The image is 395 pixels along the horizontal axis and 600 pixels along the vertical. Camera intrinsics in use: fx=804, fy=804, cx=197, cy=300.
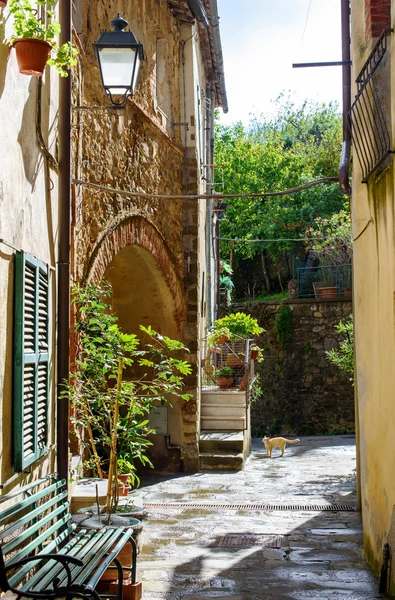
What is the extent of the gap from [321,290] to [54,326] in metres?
15.8

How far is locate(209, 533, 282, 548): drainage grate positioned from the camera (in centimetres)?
720

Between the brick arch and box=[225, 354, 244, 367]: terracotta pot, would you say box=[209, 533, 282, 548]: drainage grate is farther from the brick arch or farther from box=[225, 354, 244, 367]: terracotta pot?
box=[225, 354, 244, 367]: terracotta pot

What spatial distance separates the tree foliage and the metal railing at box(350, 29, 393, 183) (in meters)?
18.5

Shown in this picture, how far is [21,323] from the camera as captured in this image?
5016 mm

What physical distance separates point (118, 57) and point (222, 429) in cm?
759

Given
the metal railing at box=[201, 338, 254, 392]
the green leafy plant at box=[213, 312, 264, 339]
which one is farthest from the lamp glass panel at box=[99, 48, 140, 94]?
the green leafy plant at box=[213, 312, 264, 339]

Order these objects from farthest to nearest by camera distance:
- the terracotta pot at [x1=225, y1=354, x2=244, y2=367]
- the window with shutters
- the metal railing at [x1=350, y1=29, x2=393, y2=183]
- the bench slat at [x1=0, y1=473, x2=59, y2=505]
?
Answer: 1. the terracotta pot at [x1=225, y1=354, x2=244, y2=367]
2. the metal railing at [x1=350, y1=29, x2=393, y2=183]
3. the window with shutters
4. the bench slat at [x1=0, y1=473, x2=59, y2=505]

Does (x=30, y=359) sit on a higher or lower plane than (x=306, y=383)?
higher

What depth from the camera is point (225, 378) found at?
13.9 m

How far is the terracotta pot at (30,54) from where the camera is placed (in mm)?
4773

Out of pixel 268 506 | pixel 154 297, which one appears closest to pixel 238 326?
pixel 154 297

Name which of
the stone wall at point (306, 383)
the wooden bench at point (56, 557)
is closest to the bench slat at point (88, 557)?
the wooden bench at point (56, 557)

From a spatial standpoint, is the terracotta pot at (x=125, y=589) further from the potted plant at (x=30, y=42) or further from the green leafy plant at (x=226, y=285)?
the green leafy plant at (x=226, y=285)

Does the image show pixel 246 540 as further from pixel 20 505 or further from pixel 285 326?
pixel 285 326
